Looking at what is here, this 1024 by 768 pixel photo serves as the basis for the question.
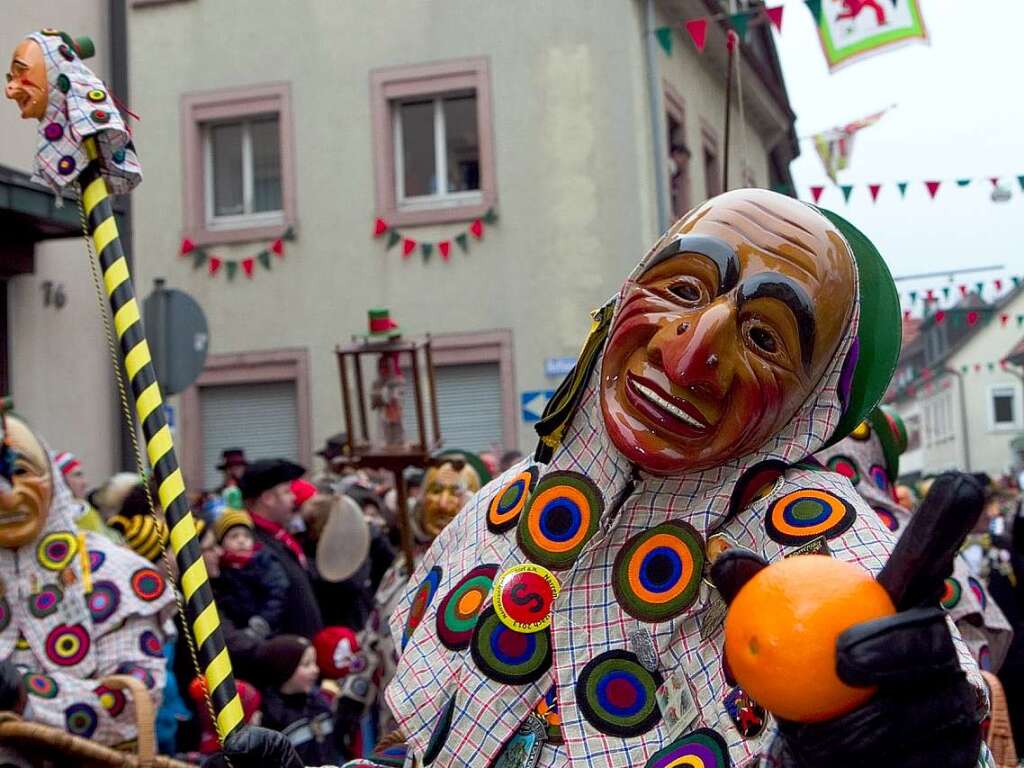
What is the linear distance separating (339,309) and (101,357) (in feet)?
19.0

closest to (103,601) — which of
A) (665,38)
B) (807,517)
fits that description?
(807,517)

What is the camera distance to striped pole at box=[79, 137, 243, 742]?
2.96 meters

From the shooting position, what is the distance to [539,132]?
52.2 ft

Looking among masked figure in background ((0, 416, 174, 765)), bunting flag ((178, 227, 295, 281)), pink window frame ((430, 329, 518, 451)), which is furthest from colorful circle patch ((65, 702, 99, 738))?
bunting flag ((178, 227, 295, 281))

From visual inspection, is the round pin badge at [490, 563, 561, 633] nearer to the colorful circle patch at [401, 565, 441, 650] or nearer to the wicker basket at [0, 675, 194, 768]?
the colorful circle patch at [401, 565, 441, 650]

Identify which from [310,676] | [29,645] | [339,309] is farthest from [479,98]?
[29,645]

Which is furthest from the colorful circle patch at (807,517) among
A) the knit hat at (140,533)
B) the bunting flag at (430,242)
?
the bunting flag at (430,242)

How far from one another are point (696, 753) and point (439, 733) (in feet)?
1.84

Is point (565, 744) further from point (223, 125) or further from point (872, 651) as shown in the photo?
point (223, 125)

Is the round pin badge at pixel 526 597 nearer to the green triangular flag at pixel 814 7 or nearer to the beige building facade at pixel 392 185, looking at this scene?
the green triangular flag at pixel 814 7

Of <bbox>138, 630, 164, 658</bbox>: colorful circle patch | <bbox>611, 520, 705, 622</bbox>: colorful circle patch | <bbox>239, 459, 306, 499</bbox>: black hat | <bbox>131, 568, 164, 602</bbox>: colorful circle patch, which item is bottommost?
<bbox>138, 630, 164, 658</bbox>: colorful circle patch

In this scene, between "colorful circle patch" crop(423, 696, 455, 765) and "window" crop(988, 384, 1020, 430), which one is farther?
"window" crop(988, 384, 1020, 430)

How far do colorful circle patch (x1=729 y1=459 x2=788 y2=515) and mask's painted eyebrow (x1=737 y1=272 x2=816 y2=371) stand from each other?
19 centimetres

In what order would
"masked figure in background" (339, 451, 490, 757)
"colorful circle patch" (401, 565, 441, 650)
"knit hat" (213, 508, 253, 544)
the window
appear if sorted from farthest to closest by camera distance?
the window < "knit hat" (213, 508, 253, 544) < "masked figure in background" (339, 451, 490, 757) < "colorful circle patch" (401, 565, 441, 650)
